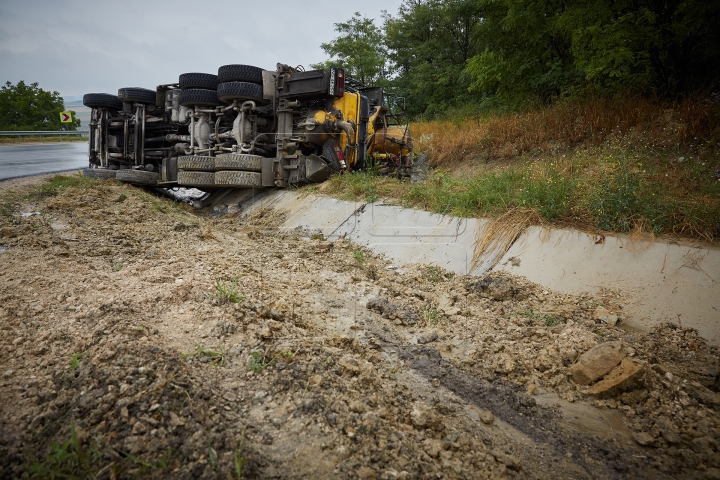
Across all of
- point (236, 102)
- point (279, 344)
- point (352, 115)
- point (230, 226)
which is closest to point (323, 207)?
point (230, 226)

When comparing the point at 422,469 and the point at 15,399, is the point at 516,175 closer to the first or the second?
the point at 422,469

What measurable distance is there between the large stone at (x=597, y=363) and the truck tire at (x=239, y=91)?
7.18 m

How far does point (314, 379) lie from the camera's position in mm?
2479

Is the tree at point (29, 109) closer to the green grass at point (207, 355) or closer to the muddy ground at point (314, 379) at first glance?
the muddy ground at point (314, 379)

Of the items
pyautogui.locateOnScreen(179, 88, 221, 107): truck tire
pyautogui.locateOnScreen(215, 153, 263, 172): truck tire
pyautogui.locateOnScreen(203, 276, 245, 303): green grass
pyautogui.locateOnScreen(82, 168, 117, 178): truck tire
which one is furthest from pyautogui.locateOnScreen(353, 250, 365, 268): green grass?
pyautogui.locateOnScreen(82, 168, 117, 178): truck tire

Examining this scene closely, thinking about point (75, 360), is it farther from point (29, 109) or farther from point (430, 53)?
point (29, 109)

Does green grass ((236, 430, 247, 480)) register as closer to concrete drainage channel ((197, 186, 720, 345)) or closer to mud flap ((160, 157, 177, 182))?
concrete drainage channel ((197, 186, 720, 345))

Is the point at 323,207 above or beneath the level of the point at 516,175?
beneath

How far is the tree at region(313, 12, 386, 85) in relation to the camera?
2620cm

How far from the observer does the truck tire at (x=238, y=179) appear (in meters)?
7.98

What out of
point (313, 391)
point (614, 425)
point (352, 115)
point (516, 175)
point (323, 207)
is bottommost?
point (614, 425)

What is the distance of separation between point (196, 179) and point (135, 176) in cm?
190

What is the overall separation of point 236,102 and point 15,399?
23.2 feet

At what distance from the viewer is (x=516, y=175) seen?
6.15 metres
